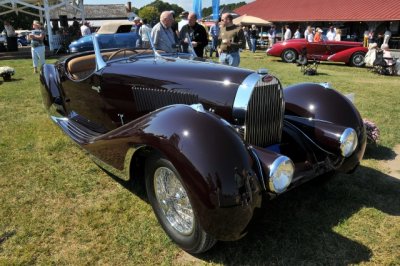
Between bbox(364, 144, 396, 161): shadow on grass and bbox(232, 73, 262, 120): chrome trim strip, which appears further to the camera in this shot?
bbox(364, 144, 396, 161): shadow on grass

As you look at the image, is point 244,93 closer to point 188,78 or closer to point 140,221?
point 188,78

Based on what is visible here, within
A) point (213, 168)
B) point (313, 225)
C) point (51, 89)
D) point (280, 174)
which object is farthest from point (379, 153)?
point (51, 89)

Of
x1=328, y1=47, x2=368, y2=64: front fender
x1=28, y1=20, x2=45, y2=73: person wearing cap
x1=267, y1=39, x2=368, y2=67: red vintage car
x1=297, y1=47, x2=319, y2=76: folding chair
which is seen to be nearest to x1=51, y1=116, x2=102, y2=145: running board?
x1=28, y1=20, x2=45, y2=73: person wearing cap

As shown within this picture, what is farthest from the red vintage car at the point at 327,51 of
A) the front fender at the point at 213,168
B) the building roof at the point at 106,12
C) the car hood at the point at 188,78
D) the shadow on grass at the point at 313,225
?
the building roof at the point at 106,12

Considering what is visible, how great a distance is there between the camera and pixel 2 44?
21344 mm

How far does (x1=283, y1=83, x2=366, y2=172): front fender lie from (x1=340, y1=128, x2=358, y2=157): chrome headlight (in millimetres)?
94

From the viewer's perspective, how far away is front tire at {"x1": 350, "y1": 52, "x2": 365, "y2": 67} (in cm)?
1548

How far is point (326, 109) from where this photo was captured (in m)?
3.85

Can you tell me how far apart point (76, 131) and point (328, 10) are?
2715cm

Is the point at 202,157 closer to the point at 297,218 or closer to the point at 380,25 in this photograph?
the point at 297,218

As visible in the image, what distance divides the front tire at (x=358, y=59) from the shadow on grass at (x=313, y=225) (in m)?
12.7

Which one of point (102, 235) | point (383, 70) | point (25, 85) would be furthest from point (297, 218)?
point (383, 70)

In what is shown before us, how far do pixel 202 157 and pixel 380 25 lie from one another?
88.0ft

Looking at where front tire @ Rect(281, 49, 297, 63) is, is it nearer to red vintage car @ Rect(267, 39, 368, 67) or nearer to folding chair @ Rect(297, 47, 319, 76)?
red vintage car @ Rect(267, 39, 368, 67)
